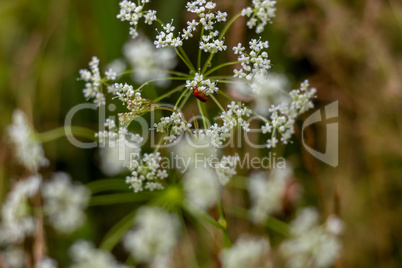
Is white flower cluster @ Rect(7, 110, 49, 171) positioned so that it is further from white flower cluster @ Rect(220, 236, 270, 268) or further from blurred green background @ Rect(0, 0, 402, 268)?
white flower cluster @ Rect(220, 236, 270, 268)

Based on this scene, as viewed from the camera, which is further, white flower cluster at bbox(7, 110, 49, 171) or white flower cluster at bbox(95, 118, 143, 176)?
white flower cluster at bbox(7, 110, 49, 171)

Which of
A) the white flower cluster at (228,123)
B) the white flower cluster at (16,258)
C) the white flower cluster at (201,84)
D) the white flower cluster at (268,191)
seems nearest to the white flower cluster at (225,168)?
the white flower cluster at (228,123)

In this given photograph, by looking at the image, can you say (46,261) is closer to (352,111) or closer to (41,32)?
(41,32)

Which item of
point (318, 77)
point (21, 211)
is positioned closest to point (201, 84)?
point (21, 211)

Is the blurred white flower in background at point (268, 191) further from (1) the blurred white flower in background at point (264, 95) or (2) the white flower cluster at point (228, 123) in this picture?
(2) the white flower cluster at point (228, 123)

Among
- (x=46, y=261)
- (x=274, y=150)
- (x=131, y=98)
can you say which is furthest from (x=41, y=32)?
(x=131, y=98)

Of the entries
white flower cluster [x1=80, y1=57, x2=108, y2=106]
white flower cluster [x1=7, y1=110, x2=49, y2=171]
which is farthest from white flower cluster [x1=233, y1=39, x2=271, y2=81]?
white flower cluster [x1=7, y1=110, x2=49, y2=171]
